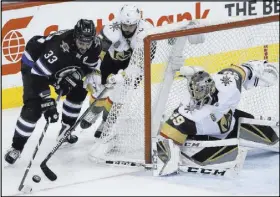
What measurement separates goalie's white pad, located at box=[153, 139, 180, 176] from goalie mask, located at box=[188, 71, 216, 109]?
0.75ft

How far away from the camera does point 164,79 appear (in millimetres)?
6125

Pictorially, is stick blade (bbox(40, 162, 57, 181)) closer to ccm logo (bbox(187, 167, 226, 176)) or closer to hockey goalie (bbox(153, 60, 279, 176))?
hockey goalie (bbox(153, 60, 279, 176))

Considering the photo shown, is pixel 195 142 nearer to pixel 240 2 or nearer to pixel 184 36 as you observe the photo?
pixel 184 36

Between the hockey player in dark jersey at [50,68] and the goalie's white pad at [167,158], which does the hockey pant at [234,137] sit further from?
the hockey player in dark jersey at [50,68]

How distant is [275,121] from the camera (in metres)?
6.10

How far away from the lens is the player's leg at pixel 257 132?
6098 millimetres

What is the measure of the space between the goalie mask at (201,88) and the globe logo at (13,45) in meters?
1.62

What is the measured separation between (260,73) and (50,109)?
1.09 meters

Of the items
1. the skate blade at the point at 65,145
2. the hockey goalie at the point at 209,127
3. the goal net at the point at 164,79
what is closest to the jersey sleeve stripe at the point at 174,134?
the hockey goalie at the point at 209,127

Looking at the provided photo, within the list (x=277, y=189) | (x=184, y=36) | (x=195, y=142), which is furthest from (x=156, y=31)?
(x=277, y=189)

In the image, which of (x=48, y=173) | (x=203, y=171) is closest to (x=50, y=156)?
(x=48, y=173)

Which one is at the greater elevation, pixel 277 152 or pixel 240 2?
pixel 240 2

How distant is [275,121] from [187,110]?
519 mm

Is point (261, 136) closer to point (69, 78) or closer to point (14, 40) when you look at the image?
point (69, 78)
